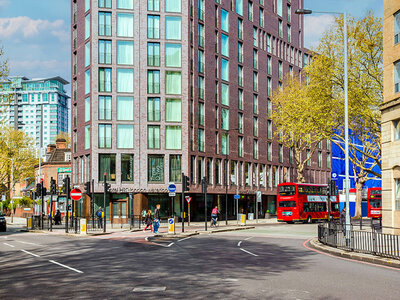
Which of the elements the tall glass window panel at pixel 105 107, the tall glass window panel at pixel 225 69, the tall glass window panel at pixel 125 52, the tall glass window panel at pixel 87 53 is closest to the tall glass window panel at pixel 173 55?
the tall glass window panel at pixel 125 52

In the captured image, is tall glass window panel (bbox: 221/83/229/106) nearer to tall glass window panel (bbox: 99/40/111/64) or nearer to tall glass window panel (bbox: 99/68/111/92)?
tall glass window panel (bbox: 99/68/111/92)

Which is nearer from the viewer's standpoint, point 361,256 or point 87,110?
point 361,256

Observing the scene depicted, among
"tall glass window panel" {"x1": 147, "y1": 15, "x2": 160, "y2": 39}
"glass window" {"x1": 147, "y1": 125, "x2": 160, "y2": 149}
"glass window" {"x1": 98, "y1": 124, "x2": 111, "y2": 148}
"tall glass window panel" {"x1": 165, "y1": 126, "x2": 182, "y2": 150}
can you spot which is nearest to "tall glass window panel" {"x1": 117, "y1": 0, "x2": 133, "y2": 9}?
"tall glass window panel" {"x1": 147, "y1": 15, "x2": 160, "y2": 39}

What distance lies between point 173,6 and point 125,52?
7512mm

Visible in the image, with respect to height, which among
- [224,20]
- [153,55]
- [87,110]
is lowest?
[87,110]

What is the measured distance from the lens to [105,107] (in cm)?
5488

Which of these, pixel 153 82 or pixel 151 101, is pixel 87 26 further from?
pixel 151 101

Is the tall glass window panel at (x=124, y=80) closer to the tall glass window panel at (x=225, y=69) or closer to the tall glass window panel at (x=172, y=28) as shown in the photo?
the tall glass window panel at (x=172, y=28)

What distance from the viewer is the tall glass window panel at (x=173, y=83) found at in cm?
5603

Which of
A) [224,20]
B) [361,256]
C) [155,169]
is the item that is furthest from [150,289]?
[224,20]

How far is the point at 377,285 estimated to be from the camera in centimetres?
1167

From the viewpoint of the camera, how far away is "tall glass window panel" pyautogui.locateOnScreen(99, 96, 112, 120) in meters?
54.8

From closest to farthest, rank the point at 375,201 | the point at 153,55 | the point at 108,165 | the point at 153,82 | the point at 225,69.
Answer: the point at 108,165 < the point at 153,82 < the point at 153,55 < the point at 375,201 < the point at 225,69

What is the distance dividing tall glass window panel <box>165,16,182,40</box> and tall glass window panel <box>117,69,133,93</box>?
19.2 feet
